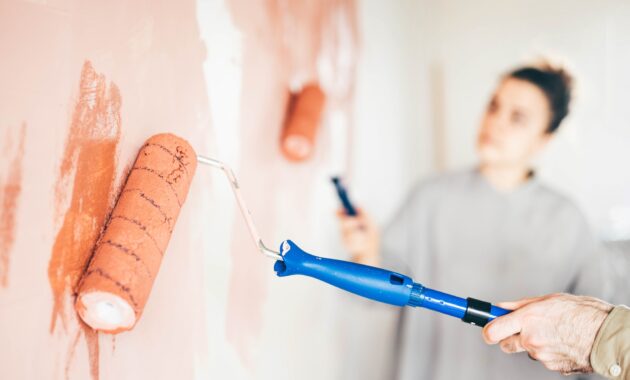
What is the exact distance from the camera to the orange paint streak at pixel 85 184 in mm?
495

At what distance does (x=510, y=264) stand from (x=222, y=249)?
809 millimetres

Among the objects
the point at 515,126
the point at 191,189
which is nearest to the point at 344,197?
the point at 191,189

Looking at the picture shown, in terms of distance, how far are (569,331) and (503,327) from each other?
0.10 meters

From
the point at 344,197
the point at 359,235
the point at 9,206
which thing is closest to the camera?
the point at 9,206

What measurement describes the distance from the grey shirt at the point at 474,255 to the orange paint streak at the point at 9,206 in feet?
3.29

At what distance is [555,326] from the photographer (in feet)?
2.27

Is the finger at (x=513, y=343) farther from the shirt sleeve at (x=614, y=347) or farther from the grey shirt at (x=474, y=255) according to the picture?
the grey shirt at (x=474, y=255)

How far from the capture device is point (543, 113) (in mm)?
1349

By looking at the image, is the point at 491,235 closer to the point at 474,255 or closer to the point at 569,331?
the point at 474,255

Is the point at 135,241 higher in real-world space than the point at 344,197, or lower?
lower

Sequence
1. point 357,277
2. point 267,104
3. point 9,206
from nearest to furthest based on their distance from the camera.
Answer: point 9,206 → point 357,277 → point 267,104

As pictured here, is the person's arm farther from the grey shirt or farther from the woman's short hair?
the woman's short hair

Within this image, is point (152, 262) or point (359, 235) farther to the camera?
point (359, 235)

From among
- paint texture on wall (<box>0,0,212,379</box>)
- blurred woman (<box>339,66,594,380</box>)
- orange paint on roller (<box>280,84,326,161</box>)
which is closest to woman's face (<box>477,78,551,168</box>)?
blurred woman (<box>339,66,594,380</box>)
